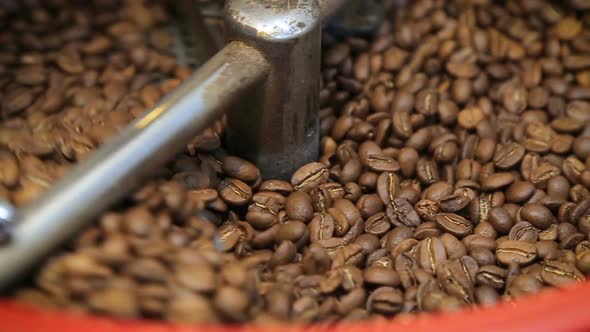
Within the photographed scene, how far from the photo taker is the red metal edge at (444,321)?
2.36 ft

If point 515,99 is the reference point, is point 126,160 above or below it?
above

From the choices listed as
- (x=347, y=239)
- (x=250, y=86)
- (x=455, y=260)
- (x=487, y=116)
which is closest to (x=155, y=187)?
(x=250, y=86)

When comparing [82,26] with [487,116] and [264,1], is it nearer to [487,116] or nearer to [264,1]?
[264,1]

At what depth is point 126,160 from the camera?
86cm

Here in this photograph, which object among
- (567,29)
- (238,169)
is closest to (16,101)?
(238,169)

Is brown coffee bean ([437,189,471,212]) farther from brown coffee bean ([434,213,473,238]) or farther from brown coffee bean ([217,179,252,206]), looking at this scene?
brown coffee bean ([217,179,252,206])

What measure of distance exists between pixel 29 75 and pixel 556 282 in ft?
3.15

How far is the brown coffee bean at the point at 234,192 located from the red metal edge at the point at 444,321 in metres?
0.39

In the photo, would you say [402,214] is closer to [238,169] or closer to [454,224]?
[454,224]

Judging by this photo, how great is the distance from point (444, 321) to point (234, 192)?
486 millimetres

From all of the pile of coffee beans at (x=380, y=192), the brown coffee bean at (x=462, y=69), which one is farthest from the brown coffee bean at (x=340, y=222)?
the brown coffee bean at (x=462, y=69)

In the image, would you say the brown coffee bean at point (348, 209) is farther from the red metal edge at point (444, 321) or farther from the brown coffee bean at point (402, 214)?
the red metal edge at point (444, 321)

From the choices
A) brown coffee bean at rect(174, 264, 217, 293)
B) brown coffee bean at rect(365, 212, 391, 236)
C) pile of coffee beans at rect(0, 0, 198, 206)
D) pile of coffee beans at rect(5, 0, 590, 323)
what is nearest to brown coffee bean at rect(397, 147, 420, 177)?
pile of coffee beans at rect(5, 0, 590, 323)

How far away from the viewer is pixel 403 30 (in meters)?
1.51
